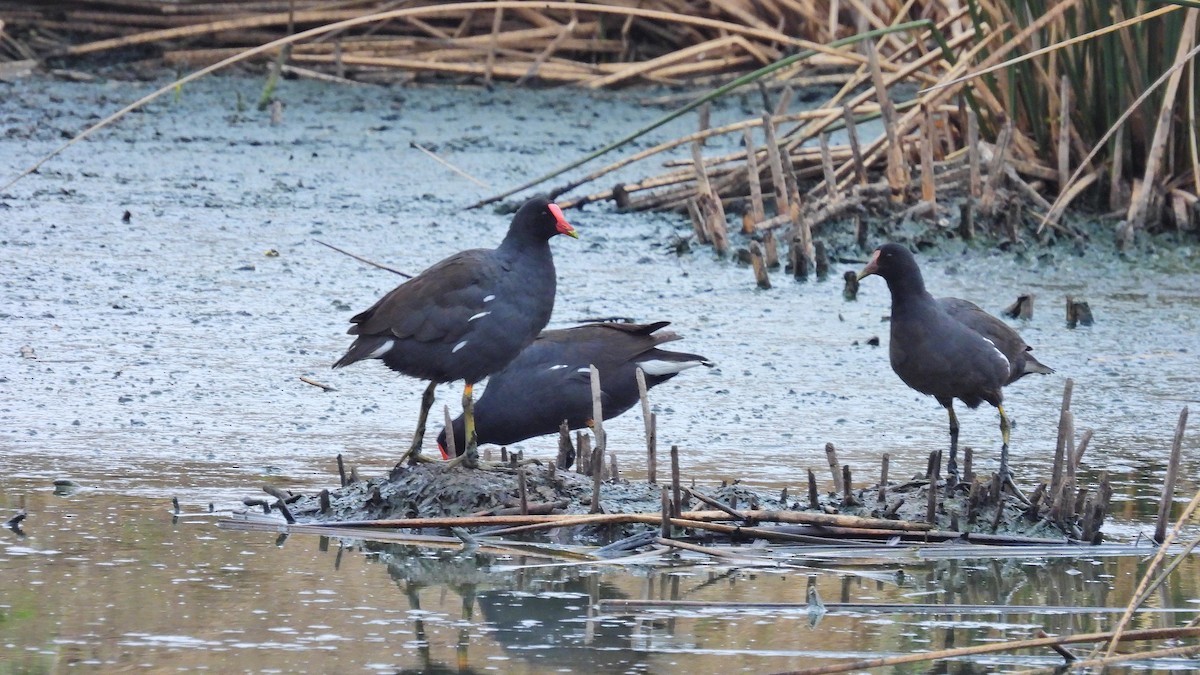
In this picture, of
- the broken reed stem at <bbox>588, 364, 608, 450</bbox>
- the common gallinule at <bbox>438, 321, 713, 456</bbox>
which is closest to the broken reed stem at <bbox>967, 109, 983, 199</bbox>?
the common gallinule at <bbox>438, 321, 713, 456</bbox>

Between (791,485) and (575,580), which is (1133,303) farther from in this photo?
(575,580)

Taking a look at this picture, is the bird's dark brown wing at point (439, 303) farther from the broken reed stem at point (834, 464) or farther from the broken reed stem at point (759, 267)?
the broken reed stem at point (759, 267)

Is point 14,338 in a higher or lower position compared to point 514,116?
lower

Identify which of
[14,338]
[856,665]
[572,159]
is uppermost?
[572,159]

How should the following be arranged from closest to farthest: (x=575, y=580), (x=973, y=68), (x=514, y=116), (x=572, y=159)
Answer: (x=575, y=580), (x=973, y=68), (x=572, y=159), (x=514, y=116)

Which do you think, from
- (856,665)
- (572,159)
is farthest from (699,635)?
(572,159)

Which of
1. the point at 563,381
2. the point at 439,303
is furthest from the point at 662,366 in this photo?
the point at 439,303

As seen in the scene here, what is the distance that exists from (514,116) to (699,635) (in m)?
7.85

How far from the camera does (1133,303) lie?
290 inches

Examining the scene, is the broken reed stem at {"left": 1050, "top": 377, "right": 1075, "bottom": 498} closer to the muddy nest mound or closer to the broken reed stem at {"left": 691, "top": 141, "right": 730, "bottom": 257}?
the muddy nest mound

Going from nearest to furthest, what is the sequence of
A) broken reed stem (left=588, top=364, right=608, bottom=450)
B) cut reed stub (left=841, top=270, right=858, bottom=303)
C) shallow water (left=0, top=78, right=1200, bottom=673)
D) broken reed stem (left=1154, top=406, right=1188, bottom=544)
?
shallow water (left=0, top=78, right=1200, bottom=673) < broken reed stem (left=1154, top=406, right=1188, bottom=544) < broken reed stem (left=588, top=364, right=608, bottom=450) < cut reed stub (left=841, top=270, right=858, bottom=303)

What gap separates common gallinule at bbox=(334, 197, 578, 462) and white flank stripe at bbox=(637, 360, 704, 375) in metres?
0.87

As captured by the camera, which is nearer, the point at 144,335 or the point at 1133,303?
the point at 144,335

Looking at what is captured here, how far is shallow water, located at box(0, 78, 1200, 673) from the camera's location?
3.46 meters
